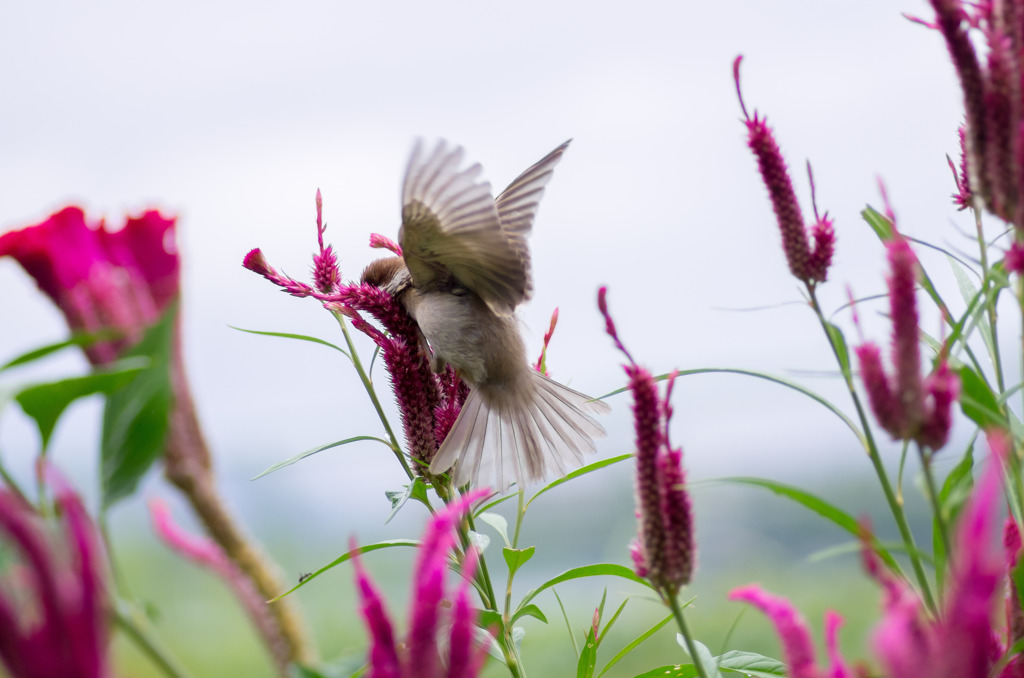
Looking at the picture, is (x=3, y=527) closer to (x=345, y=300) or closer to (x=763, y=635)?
(x=345, y=300)

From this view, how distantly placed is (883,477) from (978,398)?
0.34ft

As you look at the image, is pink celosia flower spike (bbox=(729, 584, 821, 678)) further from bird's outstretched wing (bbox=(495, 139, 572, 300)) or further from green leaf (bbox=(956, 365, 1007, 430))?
bird's outstretched wing (bbox=(495, 139, 572, 300))

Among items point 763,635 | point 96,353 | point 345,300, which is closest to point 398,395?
point 345,300

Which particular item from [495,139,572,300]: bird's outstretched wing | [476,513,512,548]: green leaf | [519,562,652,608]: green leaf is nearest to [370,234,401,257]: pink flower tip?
→ [495,139,572,300]: bird's outstretched wing

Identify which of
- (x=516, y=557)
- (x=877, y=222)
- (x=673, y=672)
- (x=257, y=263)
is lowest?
(x=673, y=672)

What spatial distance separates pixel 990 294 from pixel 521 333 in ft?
3.40

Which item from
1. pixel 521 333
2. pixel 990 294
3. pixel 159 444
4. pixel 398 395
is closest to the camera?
pixel 159 444

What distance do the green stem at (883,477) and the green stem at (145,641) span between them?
17.2 inches

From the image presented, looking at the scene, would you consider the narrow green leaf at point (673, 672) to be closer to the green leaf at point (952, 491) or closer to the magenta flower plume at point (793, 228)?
the green leaf at point (952, 491)

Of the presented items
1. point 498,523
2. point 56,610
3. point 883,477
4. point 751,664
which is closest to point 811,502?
point 883,477

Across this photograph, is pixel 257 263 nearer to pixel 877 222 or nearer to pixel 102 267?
pixel 102 267

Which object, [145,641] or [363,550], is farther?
[363,550]

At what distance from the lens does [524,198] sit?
4.69ft

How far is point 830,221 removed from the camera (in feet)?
2.36
